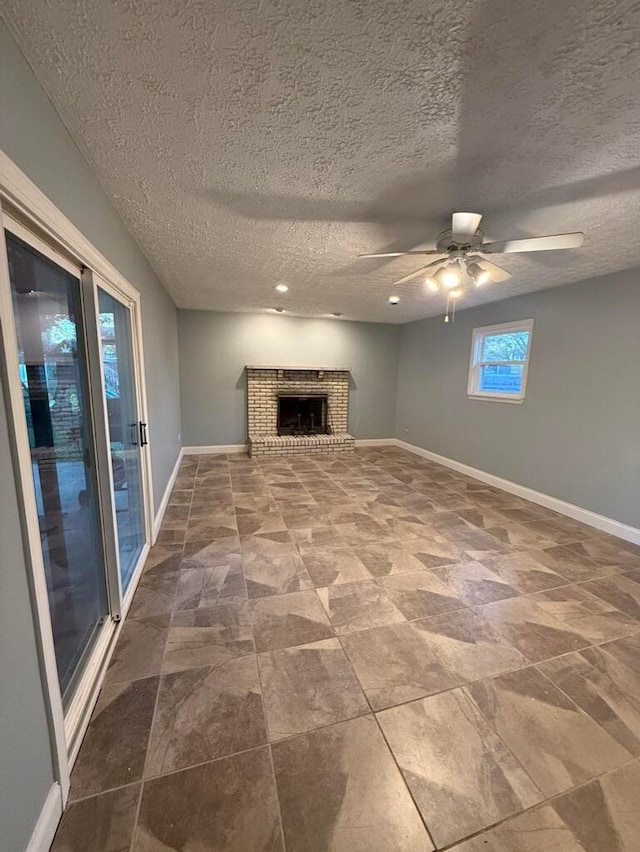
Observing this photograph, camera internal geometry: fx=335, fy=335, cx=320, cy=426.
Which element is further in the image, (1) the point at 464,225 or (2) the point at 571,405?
(2) the point at 571,405

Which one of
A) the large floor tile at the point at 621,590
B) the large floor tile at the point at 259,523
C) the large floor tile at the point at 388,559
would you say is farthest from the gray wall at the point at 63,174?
the large floor tile at the point at 621,590

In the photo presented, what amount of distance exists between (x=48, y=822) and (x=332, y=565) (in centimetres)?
179

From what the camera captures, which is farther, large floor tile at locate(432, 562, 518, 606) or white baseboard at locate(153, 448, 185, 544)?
white baseboard at locate(153, 448, 185, 544)

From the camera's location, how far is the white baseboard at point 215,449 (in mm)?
5656

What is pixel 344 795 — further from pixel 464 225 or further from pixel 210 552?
pixel 464 225

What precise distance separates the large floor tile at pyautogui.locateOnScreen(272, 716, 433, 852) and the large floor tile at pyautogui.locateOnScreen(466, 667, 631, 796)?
1.70 feet

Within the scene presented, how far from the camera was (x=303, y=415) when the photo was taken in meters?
6.27

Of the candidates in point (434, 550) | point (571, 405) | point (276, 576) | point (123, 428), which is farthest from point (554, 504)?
point (123, 428)

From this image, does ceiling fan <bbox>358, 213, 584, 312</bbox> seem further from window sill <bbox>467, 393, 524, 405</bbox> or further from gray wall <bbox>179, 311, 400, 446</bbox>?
gray wall <bbox>179, 311, 400, 446</bbox>

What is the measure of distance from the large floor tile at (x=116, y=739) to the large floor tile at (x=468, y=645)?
1390 millimetres

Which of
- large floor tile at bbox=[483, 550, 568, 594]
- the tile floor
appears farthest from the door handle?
large floor tile at bbox=[483, 550, 568, 594]

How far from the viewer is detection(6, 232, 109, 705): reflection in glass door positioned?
4.00 feet

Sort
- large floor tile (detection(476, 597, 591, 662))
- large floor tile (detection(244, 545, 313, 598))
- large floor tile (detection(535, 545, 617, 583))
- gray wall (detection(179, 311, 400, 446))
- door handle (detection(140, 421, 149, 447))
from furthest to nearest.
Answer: gray wall (detection(179, 311, 400, 446)) < door handle (detection(140, 421, 149, 447)) < large floor tile (detection(535, 545, 617, 583)) < large floor tile (detection(244, 545, 313, 598)) < large floor tile (detection(476, 597, 591, 662))

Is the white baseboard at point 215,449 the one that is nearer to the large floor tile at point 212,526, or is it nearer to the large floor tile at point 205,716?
the large floor tile at point 212,526
